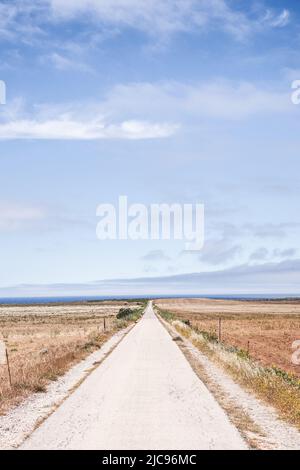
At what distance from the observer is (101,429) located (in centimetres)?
1045

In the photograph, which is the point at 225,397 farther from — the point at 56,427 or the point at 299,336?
the point at 299,336

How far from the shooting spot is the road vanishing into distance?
9.41 metres

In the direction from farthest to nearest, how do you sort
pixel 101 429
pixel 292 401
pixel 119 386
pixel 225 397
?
1. pixel 119 386
2. pixel 225 397
3. pixel 292 401
4. pixel 101 429

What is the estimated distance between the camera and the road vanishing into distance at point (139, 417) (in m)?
9.41

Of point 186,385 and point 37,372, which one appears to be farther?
point 37,372

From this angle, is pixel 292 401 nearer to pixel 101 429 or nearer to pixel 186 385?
pixel 186 385

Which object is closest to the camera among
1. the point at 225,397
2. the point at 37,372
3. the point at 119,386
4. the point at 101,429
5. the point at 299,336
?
the point at 101,429

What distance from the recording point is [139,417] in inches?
457

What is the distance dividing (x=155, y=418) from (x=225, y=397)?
366cm

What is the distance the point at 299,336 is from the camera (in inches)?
1887

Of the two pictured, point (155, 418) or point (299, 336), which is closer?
point (155, 418)

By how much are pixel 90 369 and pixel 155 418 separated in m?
9.49
